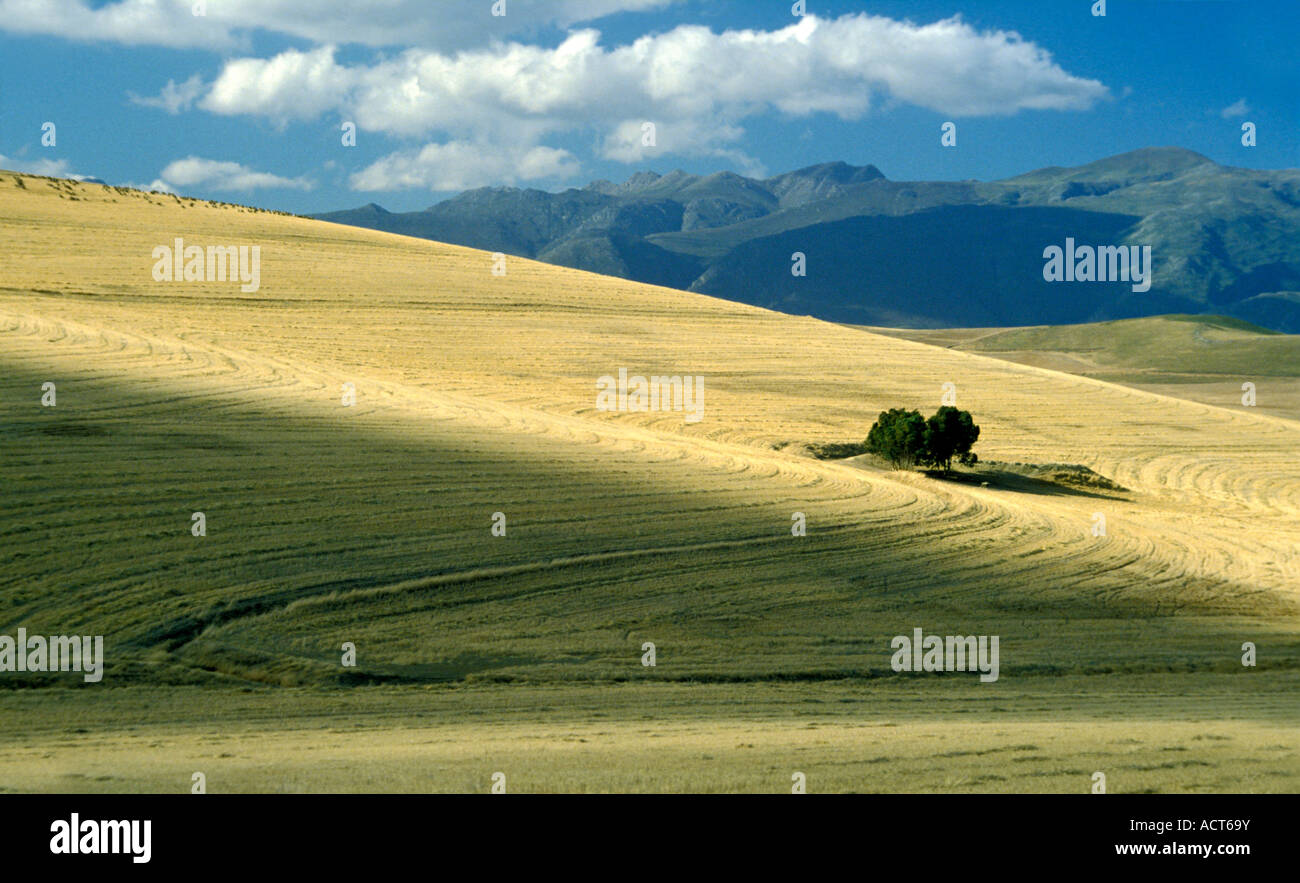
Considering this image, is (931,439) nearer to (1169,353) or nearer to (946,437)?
(946,437)

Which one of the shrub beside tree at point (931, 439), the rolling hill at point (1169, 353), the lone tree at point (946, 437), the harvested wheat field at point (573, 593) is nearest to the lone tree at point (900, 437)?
the shrub beside tree at point (931, 439)

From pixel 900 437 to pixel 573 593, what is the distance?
15787 millimetres

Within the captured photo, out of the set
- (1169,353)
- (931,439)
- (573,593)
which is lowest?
(573,593)

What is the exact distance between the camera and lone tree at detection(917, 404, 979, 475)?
95.1 feet

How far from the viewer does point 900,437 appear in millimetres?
29234

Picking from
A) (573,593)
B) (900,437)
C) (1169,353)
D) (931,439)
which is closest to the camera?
(573,593)

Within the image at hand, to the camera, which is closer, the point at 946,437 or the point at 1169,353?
the point at 946,437

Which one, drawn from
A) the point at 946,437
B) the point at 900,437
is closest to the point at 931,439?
the point at 946,437

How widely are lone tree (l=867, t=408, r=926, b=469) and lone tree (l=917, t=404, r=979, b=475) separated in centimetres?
18

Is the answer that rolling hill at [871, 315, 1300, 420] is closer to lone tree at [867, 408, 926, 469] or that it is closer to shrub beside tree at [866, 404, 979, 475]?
shrub beside tree at [866, 404, 979, 475]

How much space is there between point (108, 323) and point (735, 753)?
3266cm

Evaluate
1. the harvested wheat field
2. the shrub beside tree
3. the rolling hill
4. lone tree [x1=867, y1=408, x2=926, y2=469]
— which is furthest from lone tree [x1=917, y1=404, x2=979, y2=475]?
the rolling hill

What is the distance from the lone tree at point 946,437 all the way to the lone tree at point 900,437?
0.18 meters
